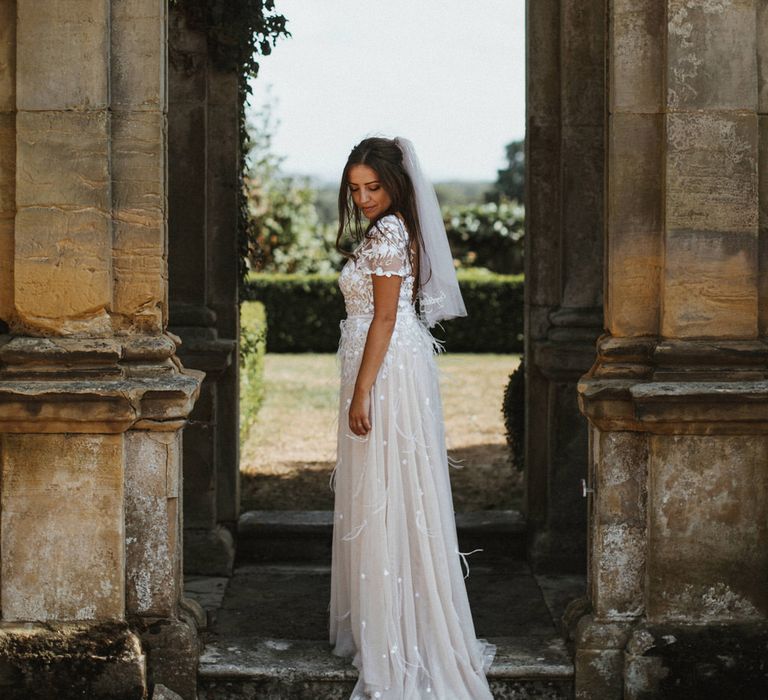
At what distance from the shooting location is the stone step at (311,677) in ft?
13.6

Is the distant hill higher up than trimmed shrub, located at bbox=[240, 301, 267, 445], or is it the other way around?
the distant hill

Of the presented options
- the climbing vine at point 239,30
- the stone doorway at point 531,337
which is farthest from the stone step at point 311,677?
the climbing vine at point 239,30

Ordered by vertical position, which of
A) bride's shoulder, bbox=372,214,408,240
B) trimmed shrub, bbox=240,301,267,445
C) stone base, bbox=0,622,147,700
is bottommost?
stone base, bbox=0,622,147,700

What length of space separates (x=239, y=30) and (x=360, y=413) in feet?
8.37

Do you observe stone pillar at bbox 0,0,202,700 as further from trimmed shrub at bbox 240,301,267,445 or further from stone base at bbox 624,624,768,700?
trimmed shrub at bbox 240,301,267,445

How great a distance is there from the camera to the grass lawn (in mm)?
8219

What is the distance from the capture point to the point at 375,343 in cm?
414

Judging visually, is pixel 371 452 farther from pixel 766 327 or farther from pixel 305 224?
pixel 305 224

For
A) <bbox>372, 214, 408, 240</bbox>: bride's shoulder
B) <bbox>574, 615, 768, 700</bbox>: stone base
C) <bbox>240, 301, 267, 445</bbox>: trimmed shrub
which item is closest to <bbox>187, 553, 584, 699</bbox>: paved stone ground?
<bbox>574, 615, 768, 700</bbox>: stone base

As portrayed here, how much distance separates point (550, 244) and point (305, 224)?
15.1 metres

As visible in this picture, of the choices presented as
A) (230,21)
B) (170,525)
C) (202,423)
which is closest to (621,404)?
(170,525)

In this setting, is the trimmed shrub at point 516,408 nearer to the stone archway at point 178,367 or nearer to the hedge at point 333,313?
the stone archway at point 178,367

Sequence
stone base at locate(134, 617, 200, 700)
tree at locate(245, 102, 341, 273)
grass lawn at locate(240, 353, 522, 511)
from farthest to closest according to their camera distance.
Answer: tree at locate(245, 102, 341, 273) < grass lawn at locate(240, 353, 522, 511) < stone base at locate(134, 617, 200, 700)

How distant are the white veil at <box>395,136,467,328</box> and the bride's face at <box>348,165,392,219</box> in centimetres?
13
